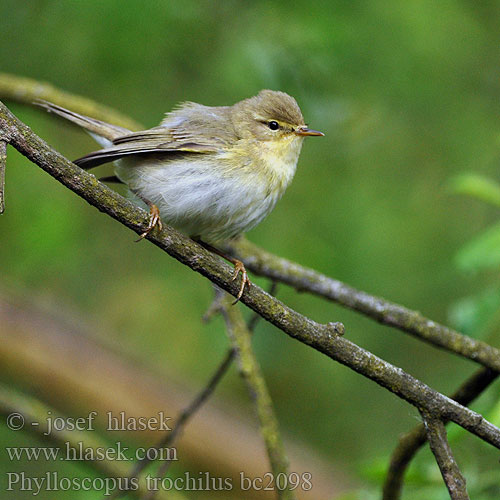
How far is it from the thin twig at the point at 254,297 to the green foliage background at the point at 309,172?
257cm

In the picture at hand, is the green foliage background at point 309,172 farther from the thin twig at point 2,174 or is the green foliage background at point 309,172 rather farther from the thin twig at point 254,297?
the thin twig at point 2,174

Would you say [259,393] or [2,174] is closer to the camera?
[2,174]

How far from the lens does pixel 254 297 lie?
243cm

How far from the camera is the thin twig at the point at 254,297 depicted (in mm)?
2148

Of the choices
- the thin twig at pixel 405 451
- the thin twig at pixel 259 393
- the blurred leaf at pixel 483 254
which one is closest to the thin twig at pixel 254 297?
the thin twig at pixel 405 451

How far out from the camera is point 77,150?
6773 millimetres

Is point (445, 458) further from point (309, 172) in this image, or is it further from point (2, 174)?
point (309, 172)

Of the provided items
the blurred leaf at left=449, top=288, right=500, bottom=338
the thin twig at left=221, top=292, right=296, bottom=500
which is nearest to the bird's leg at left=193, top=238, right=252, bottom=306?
the thin twig at left=221, top=292, right=296, bottom=500

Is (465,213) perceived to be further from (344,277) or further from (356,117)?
(344,277)

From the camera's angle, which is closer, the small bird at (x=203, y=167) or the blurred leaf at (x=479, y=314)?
the blurred leaf at (x=479, y=314)

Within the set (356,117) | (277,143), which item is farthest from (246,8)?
(277,143)

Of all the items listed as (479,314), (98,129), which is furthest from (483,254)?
(98,129)

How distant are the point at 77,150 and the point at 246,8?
2.43 m

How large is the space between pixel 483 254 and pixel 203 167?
1.41 meters
